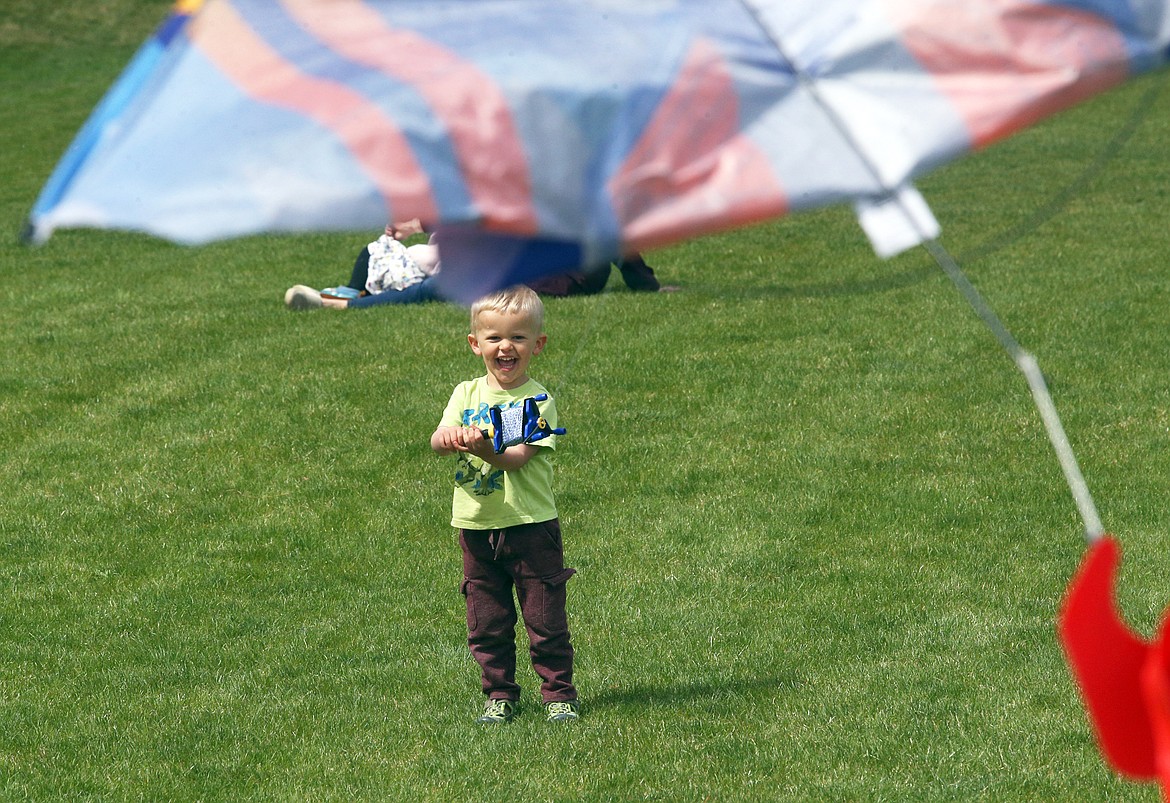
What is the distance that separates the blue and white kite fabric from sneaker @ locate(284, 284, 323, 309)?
34.3ft

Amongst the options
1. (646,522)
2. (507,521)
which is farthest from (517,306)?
(646,522)

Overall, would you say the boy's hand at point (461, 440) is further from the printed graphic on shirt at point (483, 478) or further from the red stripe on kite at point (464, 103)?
the red stripe on kite at point (464, 103)

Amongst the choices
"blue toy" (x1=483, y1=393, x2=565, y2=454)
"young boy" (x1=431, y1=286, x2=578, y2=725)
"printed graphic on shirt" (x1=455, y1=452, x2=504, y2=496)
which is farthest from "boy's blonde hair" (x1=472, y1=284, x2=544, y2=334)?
"printed graphic on shirt" (x1=455, y1=452, x2=504, y2=496)

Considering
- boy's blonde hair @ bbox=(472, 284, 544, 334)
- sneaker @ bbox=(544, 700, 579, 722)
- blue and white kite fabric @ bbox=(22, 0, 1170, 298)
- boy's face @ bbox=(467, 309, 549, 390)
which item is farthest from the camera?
sneaker @ bbox=(544, 700, 579, 722)

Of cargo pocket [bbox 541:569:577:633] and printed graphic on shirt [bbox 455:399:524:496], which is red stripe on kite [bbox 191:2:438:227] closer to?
printed graphic on shirt [bbox 455:399:524:496]

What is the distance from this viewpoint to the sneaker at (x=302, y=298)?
483 inches

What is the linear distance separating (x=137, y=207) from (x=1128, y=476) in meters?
7.11

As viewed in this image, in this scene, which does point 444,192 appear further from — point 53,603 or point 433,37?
point 53,603

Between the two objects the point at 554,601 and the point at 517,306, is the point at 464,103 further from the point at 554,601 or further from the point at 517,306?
the point at 554,601

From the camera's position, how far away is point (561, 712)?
5625 millimetres

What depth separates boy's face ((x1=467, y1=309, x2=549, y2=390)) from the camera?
5.22 m

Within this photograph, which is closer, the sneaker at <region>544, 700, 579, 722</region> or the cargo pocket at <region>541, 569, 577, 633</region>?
the cargo pocket at <region>541, 569, 577, 633</region>

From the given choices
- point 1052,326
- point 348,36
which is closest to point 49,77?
point 1052,326

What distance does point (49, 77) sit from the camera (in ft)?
90.0
